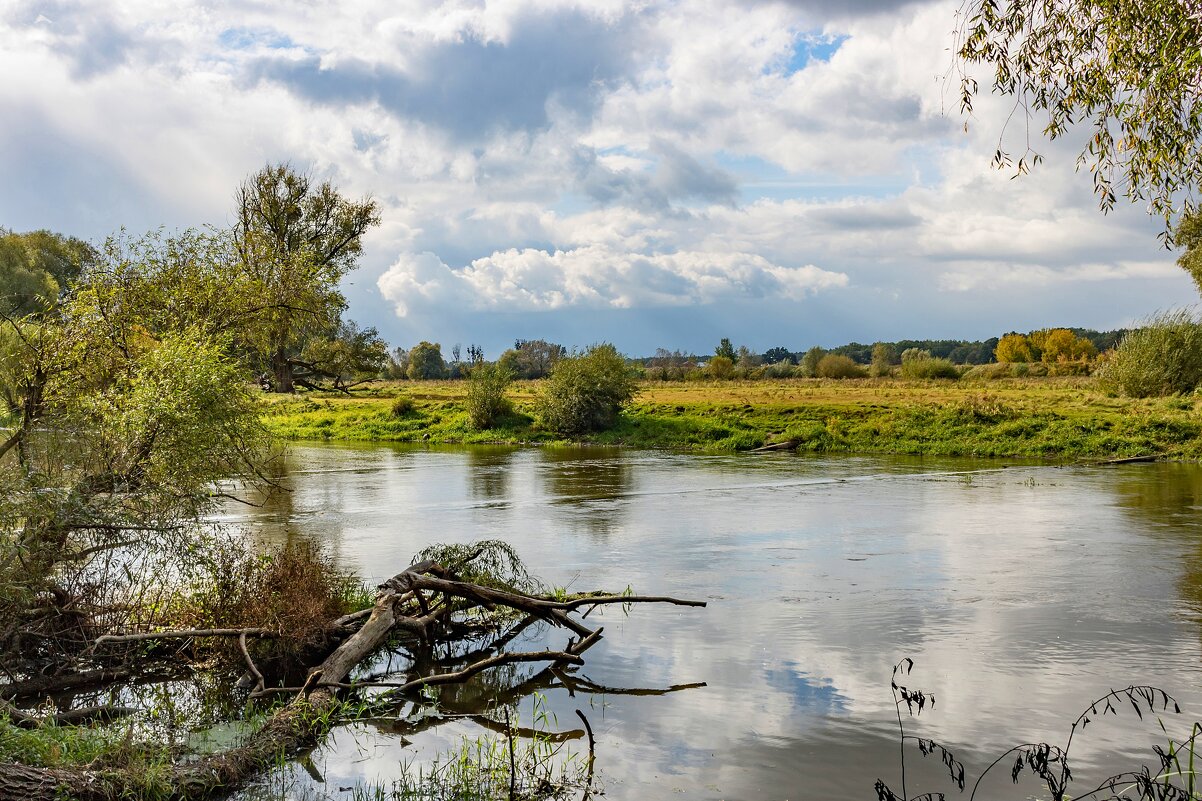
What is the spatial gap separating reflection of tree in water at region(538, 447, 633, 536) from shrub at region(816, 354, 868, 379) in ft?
185

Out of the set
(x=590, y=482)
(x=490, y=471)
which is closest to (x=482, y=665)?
(x=590, y=482)

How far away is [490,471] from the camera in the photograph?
127ft

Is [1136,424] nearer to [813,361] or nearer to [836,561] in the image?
[836,561]

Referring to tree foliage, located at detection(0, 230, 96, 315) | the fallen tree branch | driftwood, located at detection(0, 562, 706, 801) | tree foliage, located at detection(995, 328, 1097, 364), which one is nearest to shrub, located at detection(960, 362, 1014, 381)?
tree foliage, located at detection(995, 328, 1097, 364)

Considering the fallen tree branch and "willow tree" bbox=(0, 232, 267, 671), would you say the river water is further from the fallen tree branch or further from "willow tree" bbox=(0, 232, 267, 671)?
"willow tree" bbox=(0, 232, 267, 671)

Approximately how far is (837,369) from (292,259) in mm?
88404

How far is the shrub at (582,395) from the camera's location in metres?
54.0

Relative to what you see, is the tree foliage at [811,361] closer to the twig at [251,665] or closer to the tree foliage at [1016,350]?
the tree foliage at [1016,350]

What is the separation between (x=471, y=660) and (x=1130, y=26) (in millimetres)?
10282

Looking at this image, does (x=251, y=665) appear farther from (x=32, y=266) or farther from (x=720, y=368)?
(x=720, y=368)

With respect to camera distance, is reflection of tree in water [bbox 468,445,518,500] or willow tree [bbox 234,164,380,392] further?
reflection of tree in water [bbox 468,445,518,500]

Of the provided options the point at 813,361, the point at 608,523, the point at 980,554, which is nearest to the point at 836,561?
the point at 980,554

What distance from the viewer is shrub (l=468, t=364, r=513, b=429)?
57.4m

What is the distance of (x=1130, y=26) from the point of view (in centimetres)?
998
